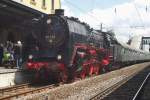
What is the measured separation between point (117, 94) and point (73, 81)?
5.54m

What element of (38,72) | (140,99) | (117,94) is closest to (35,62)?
(38,72)

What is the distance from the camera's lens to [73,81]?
69.9ft

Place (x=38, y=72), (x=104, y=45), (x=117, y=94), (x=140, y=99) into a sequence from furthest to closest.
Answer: (x=104, y=45) < (x=38, y=72) < (x=117, y=94) < (x=140, y=99)

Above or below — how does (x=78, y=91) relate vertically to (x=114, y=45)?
below

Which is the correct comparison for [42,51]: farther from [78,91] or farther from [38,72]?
[78,91]

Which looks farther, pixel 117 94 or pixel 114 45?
pixel 114 45

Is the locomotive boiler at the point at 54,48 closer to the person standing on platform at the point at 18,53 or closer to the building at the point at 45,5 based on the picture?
the person standing on platform at the point at 18,53

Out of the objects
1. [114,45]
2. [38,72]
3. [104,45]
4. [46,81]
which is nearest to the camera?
[38,72]

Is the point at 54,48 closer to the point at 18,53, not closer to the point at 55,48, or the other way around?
the point at 55,48

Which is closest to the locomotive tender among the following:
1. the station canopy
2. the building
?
the station canopy

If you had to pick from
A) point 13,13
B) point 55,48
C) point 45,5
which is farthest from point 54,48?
point 45,5

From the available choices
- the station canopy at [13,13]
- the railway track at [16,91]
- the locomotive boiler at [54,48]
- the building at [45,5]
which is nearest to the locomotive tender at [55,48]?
the locomotive boiler at [54,48]

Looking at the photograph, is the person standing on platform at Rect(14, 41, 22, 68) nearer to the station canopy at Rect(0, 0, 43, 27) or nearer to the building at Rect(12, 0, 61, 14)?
the station canopy at Rect(0, 0, 43, 27)

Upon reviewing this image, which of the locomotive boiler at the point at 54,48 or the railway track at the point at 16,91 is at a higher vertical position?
the locomotive boiler at the point at 54,48
